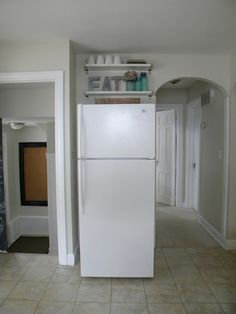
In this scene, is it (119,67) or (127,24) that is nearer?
(127,24)

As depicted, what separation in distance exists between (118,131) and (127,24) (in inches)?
39.6

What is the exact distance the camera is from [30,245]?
15.5 ft

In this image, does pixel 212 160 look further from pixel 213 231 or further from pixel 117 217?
pixel 117 217

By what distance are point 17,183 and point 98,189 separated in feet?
11.5

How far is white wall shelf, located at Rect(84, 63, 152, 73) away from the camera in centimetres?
271

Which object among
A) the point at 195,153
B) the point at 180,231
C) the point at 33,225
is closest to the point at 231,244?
the point at 180,231

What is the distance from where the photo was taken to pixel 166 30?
2299 millimetres

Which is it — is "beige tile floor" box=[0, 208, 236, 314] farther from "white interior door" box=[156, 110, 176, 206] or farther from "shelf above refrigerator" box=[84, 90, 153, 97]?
"white interior door" box=[156, 110, 176, 206]

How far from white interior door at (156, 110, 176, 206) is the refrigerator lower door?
300cm

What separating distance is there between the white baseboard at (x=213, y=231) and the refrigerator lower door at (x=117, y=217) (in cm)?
134

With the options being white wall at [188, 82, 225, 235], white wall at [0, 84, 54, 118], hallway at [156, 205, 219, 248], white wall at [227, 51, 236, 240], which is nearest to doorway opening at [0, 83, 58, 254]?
white wall at [0, 84, 54, 118]

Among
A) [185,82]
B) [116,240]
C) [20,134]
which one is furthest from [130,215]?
[20,134]

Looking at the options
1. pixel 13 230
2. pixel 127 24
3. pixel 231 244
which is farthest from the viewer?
pixel 13 230

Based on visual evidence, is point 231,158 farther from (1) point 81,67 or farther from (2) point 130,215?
(1) point 81,67
